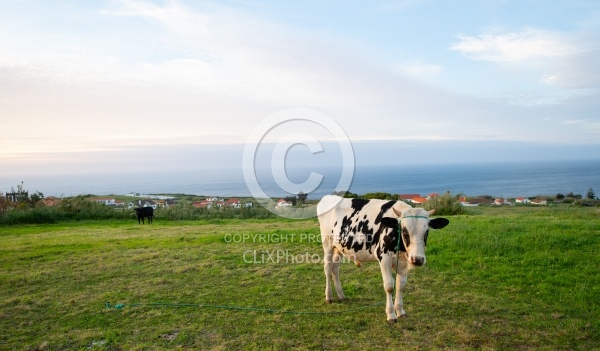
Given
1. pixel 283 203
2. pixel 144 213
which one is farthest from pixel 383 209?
pixel 144 213

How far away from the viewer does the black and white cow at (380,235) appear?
583cm

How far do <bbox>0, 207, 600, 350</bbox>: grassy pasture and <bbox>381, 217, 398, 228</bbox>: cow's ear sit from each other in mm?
1587

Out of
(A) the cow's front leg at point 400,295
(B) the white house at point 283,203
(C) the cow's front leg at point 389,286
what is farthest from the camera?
(B) the white house at point 283,203

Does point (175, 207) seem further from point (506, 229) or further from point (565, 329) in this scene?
point (565, 329)

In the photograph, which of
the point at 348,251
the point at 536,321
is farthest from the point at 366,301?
the point at 536,321

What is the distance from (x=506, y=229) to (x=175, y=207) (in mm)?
18478

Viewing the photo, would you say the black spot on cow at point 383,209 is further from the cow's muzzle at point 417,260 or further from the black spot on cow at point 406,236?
the cow's muzzle at point 417,260

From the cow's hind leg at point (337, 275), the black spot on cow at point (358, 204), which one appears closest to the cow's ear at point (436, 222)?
the black spot on cow at point (358, 204)

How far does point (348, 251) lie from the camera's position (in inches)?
274

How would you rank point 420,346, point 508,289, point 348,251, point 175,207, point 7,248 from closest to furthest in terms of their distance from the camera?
point 420,346 → point 348,251 → point 508,289 → point 7,248 → point 175,207

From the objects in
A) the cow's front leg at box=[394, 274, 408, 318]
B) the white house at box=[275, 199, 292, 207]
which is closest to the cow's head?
the cow's front leg at box=[394, 274, 408, 318]

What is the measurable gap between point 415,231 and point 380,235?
797 mm

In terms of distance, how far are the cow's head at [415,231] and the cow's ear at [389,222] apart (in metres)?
0.02

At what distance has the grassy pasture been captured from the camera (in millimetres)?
5711
